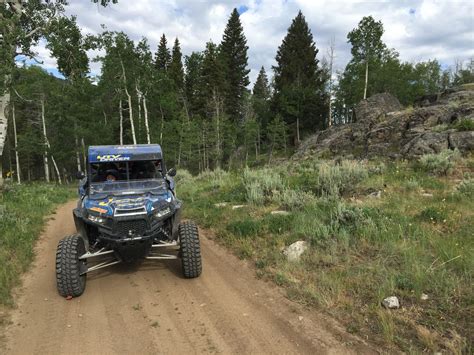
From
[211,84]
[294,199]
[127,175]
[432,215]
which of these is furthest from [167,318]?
[211,84]

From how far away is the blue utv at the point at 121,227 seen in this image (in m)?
5.34

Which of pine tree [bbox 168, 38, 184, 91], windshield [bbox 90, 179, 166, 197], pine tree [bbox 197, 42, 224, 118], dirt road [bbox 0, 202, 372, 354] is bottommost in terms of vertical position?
dirt road [bbox 0, 202, 372, 354]

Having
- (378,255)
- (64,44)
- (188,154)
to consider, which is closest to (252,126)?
(188,154)

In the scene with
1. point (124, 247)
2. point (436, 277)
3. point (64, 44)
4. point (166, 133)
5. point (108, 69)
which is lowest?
point (436, 277)

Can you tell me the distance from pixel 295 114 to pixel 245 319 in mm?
43540

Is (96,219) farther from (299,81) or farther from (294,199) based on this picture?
(299,81)

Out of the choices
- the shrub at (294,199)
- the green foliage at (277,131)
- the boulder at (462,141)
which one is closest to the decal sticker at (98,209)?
the shrub at (294,199)

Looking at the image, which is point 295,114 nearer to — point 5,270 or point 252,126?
point 252,126

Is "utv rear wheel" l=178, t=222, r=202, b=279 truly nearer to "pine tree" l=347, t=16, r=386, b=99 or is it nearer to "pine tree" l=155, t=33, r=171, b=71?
"pine tree" l=347, t=16, r=386, b=99

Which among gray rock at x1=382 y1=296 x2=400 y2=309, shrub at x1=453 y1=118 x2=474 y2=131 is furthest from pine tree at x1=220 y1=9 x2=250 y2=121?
gray rock at x1=382 y1=296 x2=400 y2=309

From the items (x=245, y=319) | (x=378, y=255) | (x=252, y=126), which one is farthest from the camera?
(x=252, y=126)

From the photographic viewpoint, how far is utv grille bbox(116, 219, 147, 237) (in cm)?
539

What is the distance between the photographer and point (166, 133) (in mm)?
38000

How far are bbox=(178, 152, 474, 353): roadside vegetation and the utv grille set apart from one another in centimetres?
225
